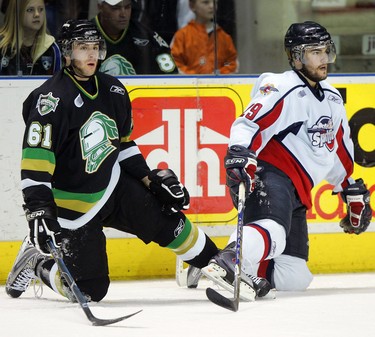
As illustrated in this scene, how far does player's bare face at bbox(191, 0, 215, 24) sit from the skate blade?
163 centimetres

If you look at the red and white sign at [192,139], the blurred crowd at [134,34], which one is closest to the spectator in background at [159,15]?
the blurred crowd at [134,34]

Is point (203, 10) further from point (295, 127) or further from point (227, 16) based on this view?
point (295, 127)

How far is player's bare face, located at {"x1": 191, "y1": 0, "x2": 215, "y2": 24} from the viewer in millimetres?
5781

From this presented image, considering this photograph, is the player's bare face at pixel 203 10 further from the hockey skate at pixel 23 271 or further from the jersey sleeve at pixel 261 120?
the hockey skate at pixel 23 271

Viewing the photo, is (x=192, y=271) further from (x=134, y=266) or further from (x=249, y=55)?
(x=249, y=55)

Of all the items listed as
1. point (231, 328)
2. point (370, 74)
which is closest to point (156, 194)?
point (231, 328)

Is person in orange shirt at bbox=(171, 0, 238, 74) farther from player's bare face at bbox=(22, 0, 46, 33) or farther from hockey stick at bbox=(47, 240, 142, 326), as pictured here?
hockey stick at bbox=(47, 240, 142, 326)

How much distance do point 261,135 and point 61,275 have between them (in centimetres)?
97

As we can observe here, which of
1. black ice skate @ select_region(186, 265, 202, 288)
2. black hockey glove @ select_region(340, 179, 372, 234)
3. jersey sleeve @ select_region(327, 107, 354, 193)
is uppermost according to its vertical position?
jersey sleeve @ select_region(327, 107, 354, 193)

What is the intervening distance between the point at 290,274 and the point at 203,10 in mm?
1484

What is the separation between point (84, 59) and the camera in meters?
4.64

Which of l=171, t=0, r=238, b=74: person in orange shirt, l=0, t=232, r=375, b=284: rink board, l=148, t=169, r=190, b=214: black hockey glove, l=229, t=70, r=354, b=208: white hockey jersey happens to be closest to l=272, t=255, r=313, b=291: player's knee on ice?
l=229, t=70, r=354, b=208: white hockey jersey

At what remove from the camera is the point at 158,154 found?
5.68 m

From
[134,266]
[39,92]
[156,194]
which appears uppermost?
[39,92]
